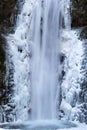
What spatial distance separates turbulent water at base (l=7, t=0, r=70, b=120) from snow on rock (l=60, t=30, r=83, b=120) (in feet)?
0.82

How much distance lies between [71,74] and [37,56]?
133 centimetres

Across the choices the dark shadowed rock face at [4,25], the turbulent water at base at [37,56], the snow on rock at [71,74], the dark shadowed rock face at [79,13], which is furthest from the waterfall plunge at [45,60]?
the dark shadowed rock face at [4,25]

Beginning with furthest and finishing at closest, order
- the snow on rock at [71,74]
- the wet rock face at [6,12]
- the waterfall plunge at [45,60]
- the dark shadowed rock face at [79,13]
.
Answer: the wet rock face at [6,12], the dark shadowed rock face at [79,13], the waterfall plunge at [45,60], the snow on rock at [71,74]

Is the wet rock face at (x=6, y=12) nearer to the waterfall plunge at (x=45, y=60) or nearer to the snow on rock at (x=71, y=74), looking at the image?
the waterfall plunge at (x=45, y=60)

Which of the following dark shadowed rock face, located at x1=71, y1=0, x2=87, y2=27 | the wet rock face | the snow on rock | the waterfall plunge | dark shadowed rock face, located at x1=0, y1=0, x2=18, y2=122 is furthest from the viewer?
the wet rock face

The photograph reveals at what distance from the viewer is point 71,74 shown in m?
13.3

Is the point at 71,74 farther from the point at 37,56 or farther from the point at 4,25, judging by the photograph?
the point at 4,25

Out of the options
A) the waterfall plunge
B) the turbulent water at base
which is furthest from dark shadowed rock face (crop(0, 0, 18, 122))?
the waterfall plunge

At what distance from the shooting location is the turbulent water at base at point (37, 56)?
517 inches

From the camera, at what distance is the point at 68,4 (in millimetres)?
14914

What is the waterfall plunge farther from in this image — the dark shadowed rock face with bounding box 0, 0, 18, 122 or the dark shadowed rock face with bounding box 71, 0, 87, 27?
the dark shadowed rock face with bounding box 0, 0, 18, 122

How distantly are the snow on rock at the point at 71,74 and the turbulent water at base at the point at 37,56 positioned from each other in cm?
25

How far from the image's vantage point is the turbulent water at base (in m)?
13.1

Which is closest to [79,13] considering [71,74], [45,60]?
[45,60]
